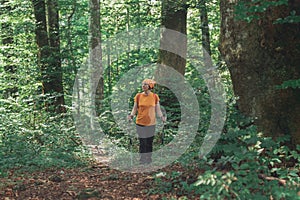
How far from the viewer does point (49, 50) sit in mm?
13797

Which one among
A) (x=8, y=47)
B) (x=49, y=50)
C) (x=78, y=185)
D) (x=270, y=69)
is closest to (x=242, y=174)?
(x=270, y=69)

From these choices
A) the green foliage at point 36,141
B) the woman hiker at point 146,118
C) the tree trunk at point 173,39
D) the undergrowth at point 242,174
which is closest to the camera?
the undergrowth at point 242,174

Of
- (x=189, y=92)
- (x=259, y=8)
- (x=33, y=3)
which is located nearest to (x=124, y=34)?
(x=33, y=3)

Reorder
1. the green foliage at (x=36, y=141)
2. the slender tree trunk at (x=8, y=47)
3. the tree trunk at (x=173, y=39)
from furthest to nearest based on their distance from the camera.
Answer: the slender tree trunk at (x=8, y=47)
the tree trunk at (x=173, y=39)
the green foliage at (x=36, y=141)

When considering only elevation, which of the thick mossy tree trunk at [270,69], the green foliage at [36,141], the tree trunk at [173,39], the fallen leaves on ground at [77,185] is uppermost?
the tree trunk at [173,39]

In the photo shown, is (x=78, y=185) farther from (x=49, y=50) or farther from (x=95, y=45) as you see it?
(x=49, y=50)

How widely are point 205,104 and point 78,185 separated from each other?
3586 mm

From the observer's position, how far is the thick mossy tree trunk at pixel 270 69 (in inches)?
232

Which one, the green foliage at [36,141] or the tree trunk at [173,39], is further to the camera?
the tree trunk at [173,39]

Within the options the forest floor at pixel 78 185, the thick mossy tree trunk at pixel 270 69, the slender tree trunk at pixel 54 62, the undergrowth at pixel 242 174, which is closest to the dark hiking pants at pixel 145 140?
the forest floor at pixel 78 185

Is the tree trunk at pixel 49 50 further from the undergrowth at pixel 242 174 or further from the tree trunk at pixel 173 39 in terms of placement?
the undergrowth at pixel 242 174

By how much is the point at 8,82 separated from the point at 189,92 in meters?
7.62

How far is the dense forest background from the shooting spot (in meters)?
4.58

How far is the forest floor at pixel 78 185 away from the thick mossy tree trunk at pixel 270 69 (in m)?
1.99
